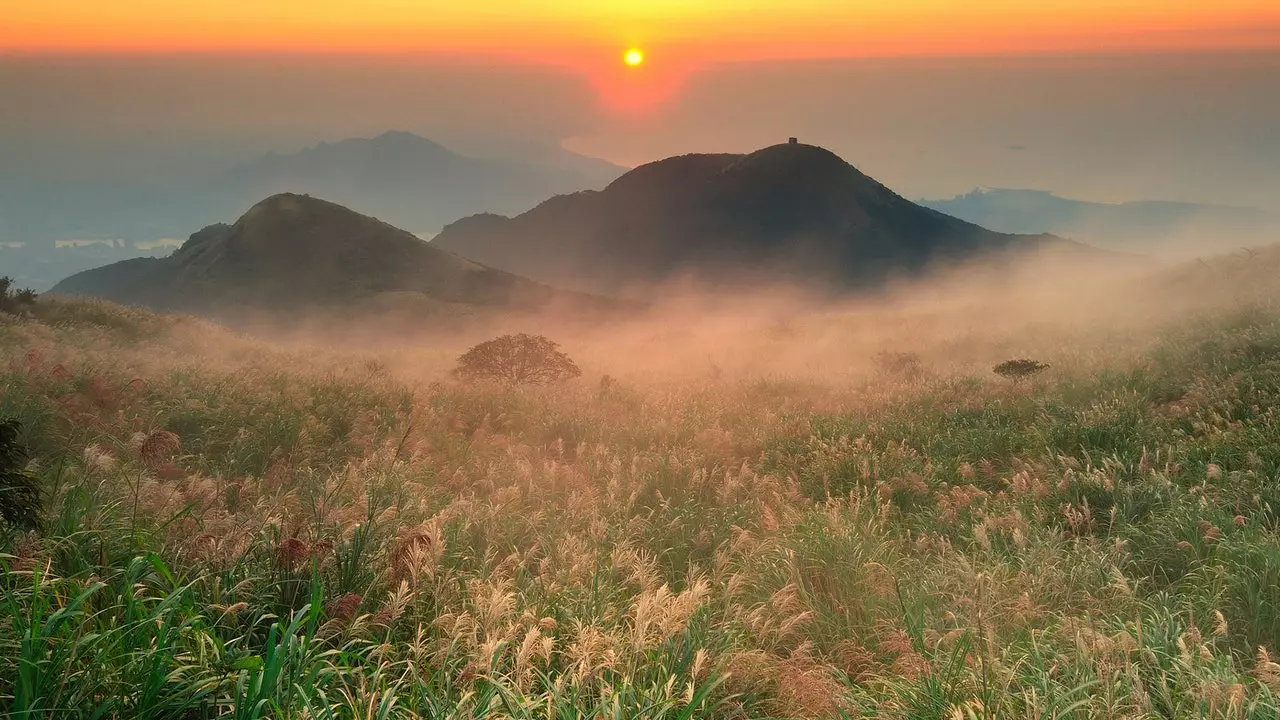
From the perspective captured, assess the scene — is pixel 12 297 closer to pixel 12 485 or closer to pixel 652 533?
pixel 12 485

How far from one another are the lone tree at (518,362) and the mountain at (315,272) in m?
61.2

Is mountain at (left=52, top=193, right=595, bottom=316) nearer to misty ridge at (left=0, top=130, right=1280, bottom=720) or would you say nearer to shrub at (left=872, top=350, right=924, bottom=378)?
shrub at (left=872, top=350, right=924, bottom=378)

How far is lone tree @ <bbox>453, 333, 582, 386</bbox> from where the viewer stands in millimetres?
17359

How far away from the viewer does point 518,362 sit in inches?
697

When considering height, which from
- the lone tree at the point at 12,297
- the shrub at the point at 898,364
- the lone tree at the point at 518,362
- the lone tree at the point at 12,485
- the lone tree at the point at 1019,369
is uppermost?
the lone tree at the point at 12,297

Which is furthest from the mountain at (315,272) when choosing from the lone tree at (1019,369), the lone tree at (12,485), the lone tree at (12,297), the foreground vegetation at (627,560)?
the lone tree at (12,485)

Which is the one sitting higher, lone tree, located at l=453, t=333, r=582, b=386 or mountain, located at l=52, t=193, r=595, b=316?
mountain, located at l=52, t=193, r=595, b=316

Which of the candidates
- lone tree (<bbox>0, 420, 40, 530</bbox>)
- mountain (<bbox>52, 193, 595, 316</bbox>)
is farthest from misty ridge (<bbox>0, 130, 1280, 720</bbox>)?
mountain (<bbox>52, 193, 595, 316</bbox>)

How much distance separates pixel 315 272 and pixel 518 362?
86663mm

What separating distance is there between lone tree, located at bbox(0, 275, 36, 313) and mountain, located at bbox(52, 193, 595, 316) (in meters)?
53.8

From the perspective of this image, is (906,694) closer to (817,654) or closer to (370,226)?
(817,654)

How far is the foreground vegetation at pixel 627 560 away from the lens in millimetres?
3225

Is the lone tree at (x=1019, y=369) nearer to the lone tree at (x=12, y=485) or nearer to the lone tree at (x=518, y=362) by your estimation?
the lone tree at (x=518, y=362)

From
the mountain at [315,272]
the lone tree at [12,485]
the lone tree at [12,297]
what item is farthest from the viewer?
the mountain at [315,272]
